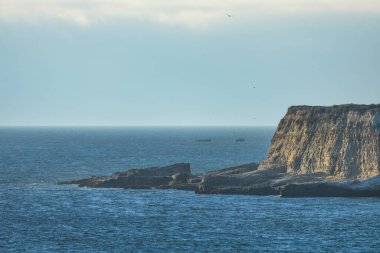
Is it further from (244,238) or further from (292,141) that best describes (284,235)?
(292,141)

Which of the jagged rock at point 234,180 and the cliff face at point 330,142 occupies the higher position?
the cliff face at point 330,142

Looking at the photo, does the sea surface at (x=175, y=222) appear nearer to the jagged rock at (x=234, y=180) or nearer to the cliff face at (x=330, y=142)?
the jagged rock at (x=234, y=180)

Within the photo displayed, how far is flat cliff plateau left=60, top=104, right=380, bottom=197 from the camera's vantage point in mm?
90625

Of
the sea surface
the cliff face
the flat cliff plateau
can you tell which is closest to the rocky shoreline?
the flat cliff plateau

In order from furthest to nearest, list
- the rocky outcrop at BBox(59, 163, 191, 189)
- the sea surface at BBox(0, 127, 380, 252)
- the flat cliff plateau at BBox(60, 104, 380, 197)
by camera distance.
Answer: the rocky outcrop at BBox(59, 163, 191, 189)
the flat cliff plateau at BBox(60, 104, 380, 197)
the sea surface at BBox(0, 127, 380, 252)

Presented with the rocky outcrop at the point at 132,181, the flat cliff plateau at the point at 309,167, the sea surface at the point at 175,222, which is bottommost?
the sea surface at the point at 175,222

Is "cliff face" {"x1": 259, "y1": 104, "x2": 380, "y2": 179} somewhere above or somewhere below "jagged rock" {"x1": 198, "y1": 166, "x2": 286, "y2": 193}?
above

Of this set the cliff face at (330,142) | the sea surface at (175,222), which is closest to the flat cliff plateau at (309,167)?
the cliff face at (330,142)

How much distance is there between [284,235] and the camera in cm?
6800

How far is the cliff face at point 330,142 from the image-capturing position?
306 ft

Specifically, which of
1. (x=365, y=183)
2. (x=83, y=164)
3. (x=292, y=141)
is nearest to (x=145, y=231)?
(x=365, y=183)

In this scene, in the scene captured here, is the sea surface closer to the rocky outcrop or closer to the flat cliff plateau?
the flat cliff plateau

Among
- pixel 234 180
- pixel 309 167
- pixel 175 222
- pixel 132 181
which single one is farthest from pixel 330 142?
pixel 175 222

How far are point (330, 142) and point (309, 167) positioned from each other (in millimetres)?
3490
